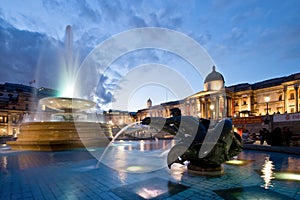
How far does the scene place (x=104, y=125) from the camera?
16828 mm

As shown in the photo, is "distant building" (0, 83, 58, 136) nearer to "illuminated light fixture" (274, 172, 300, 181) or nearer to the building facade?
the building facade

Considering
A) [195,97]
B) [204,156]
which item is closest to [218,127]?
[204,156]

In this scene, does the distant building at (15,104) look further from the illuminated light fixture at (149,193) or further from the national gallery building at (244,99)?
the illuminated light fixture at (149,193)

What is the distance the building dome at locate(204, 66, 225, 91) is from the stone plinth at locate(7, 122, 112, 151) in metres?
57.1

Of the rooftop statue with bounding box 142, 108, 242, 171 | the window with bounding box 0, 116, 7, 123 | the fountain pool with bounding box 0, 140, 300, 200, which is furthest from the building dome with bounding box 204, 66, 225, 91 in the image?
the window with bounding box 0, 116, 7, 123

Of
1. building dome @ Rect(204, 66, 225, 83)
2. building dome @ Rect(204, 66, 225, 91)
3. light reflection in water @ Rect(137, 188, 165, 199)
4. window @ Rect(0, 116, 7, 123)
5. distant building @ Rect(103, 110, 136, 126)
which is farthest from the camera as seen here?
distant building @ Rect(103, 110, 136, 126)

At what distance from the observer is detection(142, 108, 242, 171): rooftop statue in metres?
5.98

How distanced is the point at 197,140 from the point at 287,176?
118 inches

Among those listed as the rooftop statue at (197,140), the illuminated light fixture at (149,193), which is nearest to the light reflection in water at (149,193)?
the illuminated light fixture at (149,193)

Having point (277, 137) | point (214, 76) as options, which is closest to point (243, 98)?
point (214, 76)

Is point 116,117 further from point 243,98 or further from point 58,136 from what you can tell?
point 58,136

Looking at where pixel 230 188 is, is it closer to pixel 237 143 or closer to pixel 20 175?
pixel 237 143

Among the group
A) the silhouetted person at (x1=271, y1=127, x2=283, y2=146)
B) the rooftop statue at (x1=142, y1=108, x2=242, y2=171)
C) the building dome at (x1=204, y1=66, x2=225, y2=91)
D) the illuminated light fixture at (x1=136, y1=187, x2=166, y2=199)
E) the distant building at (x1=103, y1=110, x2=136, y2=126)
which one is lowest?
the distant building at (x1=103, y1=110, x2=136, y2=126)

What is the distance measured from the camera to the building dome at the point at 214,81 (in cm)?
6475
